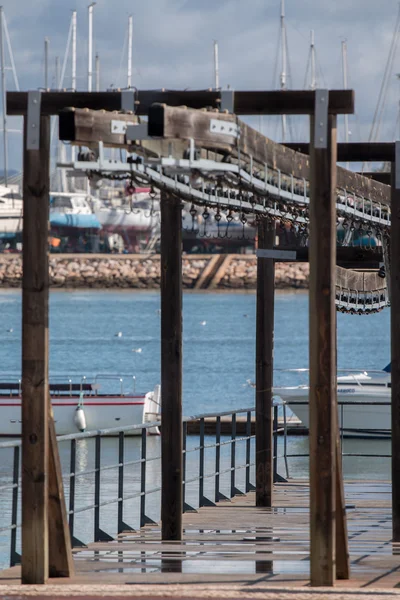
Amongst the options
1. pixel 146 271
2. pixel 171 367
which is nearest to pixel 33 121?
pixel 171 367

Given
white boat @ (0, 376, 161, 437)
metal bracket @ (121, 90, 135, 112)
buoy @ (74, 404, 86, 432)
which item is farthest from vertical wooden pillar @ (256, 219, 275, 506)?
buoy @ (74, 404, 86, 432)

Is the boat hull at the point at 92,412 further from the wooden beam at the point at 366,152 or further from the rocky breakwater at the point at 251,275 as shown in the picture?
the rocky breakwater at the point at 251,275

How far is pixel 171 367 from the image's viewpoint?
8.59 m

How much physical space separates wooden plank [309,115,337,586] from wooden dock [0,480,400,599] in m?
0.24

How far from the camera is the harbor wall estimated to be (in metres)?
113

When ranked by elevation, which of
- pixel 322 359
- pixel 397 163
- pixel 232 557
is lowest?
pixel 232 557

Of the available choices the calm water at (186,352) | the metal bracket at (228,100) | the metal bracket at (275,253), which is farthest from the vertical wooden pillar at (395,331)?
the calm water at (186,352)

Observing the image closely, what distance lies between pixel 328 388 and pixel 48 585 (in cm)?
177

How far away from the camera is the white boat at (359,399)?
26.0m

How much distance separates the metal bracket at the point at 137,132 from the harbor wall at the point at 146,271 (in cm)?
10458

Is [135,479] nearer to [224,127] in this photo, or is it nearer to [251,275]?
[224,127]

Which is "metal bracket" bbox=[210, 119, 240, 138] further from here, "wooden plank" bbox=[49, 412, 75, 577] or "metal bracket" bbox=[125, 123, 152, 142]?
"wooden plank" bbox=[49, 412, 75, 577]

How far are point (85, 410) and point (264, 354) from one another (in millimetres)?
17936

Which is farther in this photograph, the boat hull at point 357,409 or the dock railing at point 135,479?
the boat hull at point 357,409
